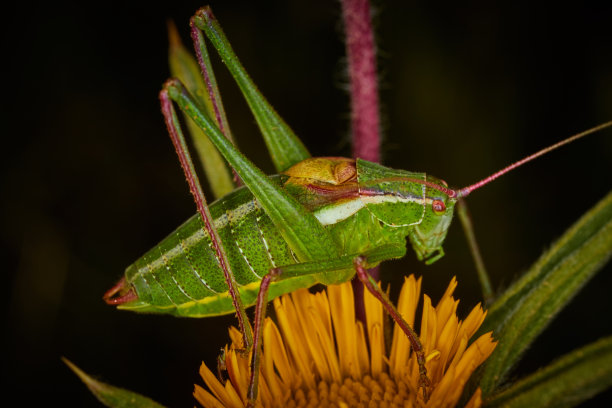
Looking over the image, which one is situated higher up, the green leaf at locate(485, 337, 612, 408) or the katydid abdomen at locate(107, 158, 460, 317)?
the katydid abdomen at locate(107, 158, 460, 317)

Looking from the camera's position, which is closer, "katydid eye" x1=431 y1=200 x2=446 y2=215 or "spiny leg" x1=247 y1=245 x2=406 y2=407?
"spiny leg" x1=247 y1=245 x2=406 y2=407

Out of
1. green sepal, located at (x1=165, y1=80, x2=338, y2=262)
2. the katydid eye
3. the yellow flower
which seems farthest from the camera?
the katydid eye

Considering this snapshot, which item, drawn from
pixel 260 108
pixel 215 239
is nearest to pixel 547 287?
pixel 215 239

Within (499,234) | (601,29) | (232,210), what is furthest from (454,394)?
(601,29)

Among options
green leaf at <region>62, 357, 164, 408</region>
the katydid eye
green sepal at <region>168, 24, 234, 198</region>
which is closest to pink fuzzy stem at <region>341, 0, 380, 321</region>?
the katydid eye

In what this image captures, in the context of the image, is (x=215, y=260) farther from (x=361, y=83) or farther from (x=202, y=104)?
(x=361, y=83)

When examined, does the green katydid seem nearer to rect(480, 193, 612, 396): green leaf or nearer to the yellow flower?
the yellow flower

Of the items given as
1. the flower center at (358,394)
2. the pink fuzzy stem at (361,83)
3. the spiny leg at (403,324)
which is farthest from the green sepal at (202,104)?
the flower center at (358,394)
